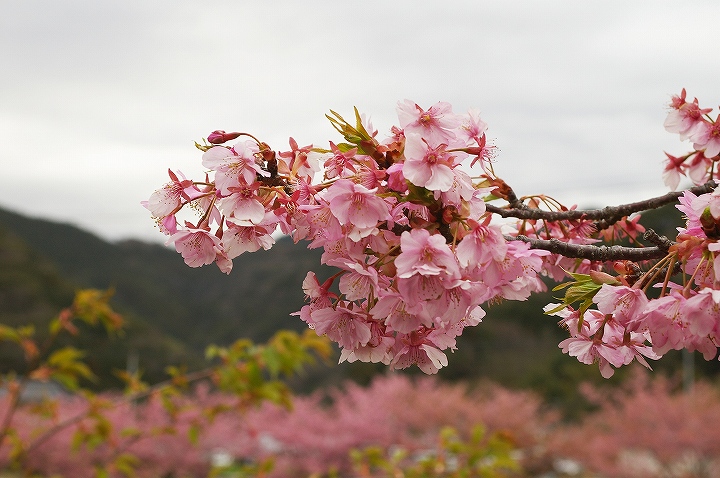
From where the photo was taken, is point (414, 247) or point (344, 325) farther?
point (344, 325)

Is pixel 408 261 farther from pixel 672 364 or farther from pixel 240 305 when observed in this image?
pixel 672 364

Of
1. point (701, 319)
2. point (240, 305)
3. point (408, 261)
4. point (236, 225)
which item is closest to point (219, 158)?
point (236, 225)

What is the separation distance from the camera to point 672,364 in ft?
34.5

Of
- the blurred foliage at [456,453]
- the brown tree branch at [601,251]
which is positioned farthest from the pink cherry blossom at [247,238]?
the blurred foliage at [456,453]

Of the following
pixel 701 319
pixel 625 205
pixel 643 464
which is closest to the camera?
pixel 701 319

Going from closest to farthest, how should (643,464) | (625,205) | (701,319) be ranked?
(701,319) → (625,205) → (643,464)

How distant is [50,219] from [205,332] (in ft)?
10.9

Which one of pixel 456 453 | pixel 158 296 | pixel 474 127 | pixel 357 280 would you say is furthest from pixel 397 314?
pixel 158 296

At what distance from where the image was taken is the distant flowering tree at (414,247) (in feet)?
1.80

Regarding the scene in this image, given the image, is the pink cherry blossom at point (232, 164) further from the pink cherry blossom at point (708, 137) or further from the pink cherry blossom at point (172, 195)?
the pink cherry blossom at point (708, 137)

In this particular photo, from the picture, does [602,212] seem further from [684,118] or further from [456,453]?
[456,453]

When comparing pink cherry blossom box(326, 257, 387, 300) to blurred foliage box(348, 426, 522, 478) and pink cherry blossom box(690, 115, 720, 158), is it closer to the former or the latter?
pink cherry blossom box(690, 115, 720, 158)

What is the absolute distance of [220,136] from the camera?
65cm

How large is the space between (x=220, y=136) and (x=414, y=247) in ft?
0.78
